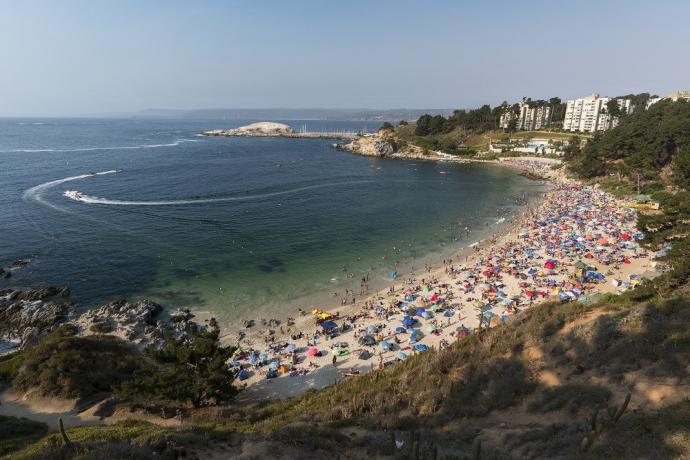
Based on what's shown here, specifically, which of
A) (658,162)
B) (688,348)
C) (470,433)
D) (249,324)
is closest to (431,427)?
(470,433)

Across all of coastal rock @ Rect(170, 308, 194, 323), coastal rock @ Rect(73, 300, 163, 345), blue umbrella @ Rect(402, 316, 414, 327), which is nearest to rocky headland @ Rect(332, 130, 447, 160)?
blue umbrella @ Rect(402, 316, 414, 327)

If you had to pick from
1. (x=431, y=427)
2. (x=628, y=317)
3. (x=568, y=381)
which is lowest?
(x=431, y=427)

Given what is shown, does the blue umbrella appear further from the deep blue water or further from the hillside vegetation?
the hillside vegetation

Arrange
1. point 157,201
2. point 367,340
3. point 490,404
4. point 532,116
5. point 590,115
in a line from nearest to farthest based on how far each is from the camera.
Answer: point 490,404, point 367,340, point 157,201, point 590,115, point 532,116

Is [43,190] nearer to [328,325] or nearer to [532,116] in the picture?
[328,325]

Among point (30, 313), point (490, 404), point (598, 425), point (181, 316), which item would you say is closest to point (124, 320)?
point (181, 316)

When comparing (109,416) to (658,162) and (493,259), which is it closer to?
(493,259)

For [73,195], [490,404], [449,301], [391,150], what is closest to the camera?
[490,404]

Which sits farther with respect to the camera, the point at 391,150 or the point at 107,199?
the point at 391,150
